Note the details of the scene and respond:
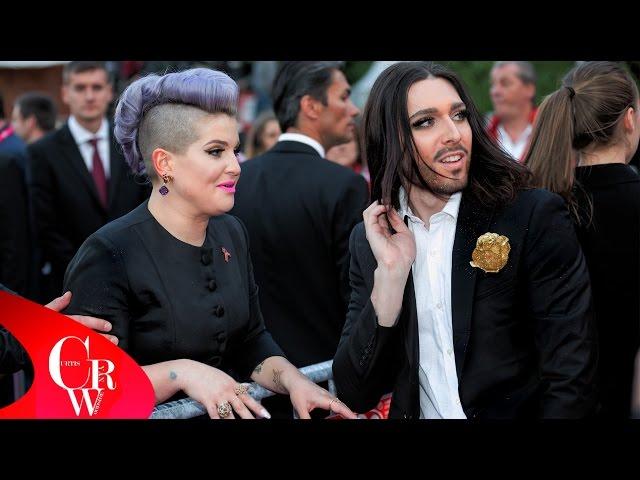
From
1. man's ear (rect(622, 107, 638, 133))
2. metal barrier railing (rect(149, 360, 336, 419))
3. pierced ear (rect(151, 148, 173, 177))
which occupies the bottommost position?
metal barrier railing (rect(149, 360, 336, 419))

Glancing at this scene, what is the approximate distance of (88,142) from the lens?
522cm

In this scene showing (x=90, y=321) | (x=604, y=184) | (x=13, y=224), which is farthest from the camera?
(x=13, y=224)

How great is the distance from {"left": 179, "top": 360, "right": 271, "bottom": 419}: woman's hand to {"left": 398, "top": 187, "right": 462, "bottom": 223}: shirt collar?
79 centimetres

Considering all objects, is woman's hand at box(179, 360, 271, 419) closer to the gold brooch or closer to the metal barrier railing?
the metal barrier railing

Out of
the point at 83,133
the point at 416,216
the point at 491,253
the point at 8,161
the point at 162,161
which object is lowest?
the point at 491,253

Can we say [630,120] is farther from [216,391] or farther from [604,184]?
[216,391]

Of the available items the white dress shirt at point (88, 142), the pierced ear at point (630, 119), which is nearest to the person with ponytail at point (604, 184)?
the pierced ear at point (630, 119)

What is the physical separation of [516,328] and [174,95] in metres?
1.27

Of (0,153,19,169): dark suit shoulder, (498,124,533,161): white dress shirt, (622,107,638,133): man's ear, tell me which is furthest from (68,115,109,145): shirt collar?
(498,124,533,161): white dress shirt

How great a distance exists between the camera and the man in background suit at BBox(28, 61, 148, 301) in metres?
4.66

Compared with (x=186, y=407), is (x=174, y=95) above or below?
above

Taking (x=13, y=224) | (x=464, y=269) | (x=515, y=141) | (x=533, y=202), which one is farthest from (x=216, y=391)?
(x=515, y=141)

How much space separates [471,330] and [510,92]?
506 cm
